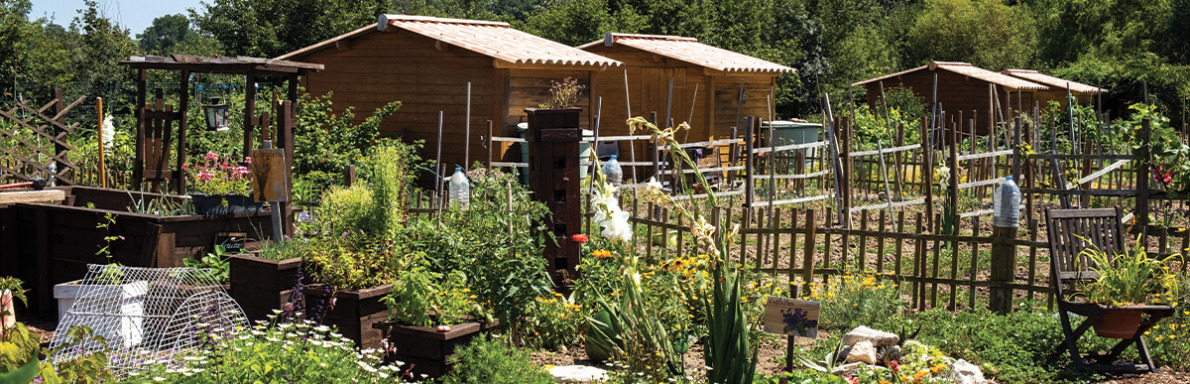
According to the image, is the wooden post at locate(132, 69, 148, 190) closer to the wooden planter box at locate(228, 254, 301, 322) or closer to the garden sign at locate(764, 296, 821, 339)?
the wooden planter box at locate(228, 254, 301, 322)

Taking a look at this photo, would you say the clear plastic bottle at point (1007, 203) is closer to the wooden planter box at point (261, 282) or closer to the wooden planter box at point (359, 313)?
the wooden planter box at point (359, 313)

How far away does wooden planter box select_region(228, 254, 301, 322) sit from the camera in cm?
647

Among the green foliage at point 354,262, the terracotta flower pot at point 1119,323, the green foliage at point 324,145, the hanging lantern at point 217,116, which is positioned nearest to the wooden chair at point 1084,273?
the terracotta flower pot at point 1119,323

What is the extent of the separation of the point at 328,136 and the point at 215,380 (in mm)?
9810

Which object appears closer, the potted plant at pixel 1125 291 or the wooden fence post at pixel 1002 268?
the potted plant at pixel 1125 291

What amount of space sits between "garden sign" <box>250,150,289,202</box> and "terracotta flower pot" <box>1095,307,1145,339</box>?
203 inches

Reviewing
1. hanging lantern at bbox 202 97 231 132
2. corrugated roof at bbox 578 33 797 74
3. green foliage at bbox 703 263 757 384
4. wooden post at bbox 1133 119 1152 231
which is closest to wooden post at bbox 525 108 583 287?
green foliage at bbox 703 263 757 384

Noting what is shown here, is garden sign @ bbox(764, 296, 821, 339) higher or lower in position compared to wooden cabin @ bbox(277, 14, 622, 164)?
lower

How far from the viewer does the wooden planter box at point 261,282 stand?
21.2 feet

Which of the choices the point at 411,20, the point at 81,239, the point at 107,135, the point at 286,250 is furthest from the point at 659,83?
the point at 286,250

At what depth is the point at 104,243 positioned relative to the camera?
24.8ft

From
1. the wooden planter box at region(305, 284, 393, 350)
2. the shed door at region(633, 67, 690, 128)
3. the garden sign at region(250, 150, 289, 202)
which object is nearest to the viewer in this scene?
the wooden planter box at region(305, 284, 393, 350)

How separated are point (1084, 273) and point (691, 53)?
43.1 feet

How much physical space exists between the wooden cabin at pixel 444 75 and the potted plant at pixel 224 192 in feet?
22.5
